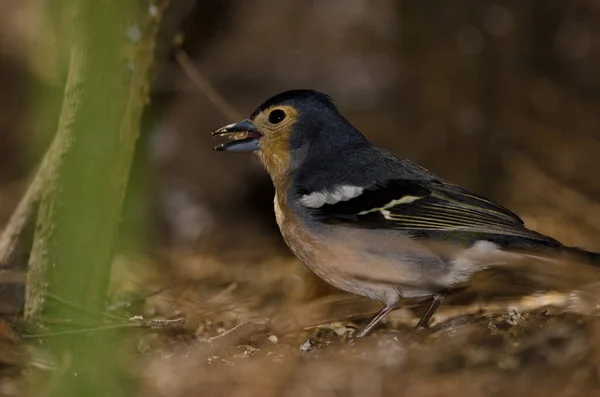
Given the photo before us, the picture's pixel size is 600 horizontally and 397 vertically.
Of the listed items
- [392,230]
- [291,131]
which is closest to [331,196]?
[392,230]

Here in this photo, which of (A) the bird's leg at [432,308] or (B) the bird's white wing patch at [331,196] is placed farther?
(A) the bird's leg at [432,308]

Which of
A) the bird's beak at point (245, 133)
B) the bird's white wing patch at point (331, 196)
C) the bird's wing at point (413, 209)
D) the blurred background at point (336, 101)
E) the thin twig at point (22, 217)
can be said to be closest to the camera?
the bird's wing at point (413, 209)

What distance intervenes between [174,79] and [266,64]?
3.67 ft

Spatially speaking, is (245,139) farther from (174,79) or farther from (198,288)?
(174,79)

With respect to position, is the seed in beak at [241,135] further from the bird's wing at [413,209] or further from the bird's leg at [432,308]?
the bird's leg at [432,308]

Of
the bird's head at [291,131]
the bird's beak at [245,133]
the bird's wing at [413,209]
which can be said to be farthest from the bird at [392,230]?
the bird's beak at [245,133]

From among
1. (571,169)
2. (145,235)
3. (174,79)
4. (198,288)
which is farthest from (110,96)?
(571,169)

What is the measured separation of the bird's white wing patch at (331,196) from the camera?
4.41 meters

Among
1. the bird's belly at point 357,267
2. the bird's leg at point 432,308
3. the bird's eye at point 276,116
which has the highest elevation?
the bird's eye at point 276,116

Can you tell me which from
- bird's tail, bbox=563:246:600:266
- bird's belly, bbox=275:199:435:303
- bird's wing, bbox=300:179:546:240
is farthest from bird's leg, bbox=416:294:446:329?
bird's tail, bbox=563:246:600:266

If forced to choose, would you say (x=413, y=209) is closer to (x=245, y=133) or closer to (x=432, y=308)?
(x=432, y=308)

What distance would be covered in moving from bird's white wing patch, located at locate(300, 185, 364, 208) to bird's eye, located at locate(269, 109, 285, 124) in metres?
0.50

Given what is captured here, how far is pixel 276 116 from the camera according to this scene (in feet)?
15.7

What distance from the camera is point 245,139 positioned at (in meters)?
4.77
